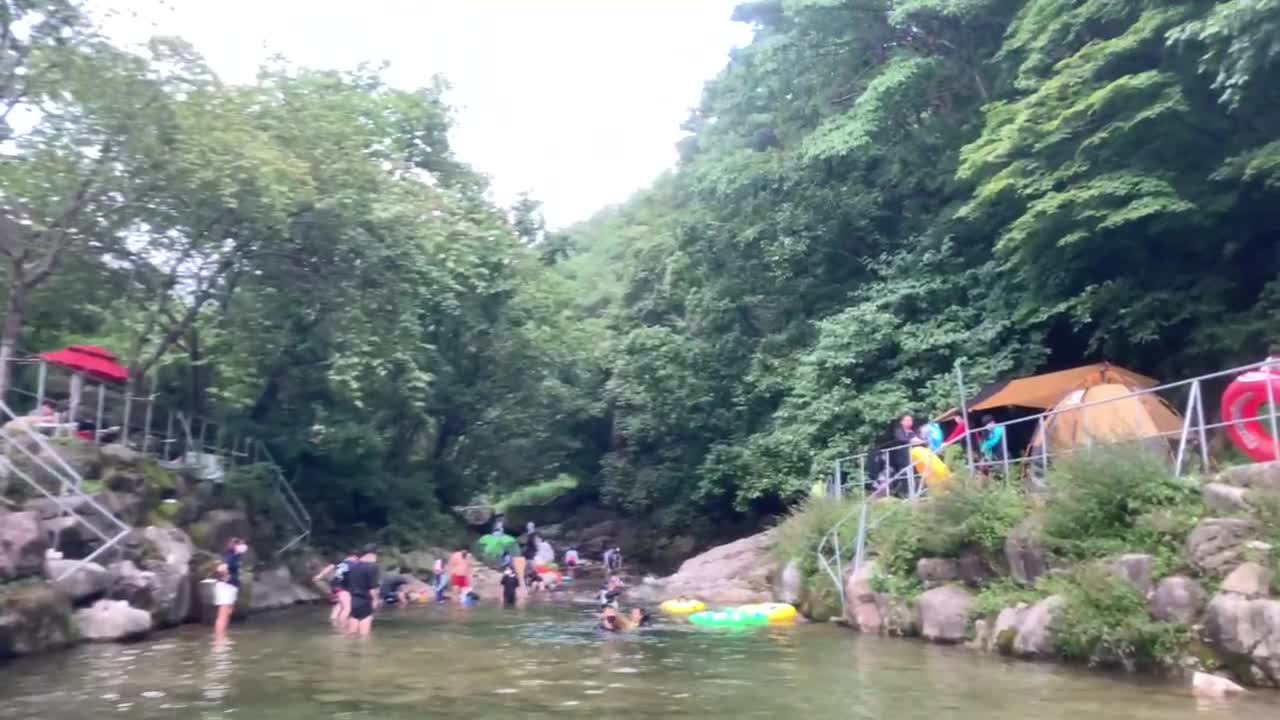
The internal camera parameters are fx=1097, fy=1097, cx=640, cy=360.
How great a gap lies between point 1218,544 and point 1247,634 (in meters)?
1.18

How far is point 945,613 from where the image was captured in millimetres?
14336

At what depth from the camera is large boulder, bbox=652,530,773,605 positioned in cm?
2270

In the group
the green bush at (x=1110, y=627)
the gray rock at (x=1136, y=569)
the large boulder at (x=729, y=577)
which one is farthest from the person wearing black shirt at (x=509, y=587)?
the gray rock at (x=1136, y=569)

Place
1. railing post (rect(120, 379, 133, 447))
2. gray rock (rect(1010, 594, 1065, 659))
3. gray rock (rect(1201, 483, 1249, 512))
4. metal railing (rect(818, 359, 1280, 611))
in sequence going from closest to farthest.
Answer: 1. gray rock (rect(1201, 483, 1249, 512))
2. gray rock (rect(1010, 594, 1065, 659))
3. metal railing (rect(818, 359, 1280, 611))
4. railing post (rect(120, 379, 133, 447))

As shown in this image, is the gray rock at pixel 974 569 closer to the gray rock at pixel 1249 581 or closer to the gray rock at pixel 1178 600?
the gray rock at pixel 1178 600

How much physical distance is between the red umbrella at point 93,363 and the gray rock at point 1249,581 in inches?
802

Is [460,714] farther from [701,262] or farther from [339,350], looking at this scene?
[701,262]

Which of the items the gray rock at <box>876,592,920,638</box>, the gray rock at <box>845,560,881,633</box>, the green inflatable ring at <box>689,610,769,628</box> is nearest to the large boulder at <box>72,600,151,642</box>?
the green inflatable ring at <box>689,610,769,628</box>

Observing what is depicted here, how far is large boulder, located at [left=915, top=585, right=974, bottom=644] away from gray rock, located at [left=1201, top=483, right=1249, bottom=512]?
357 cm

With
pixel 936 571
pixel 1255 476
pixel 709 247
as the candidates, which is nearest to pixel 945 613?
pixel 936 571

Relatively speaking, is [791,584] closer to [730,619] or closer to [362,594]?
[730,619]

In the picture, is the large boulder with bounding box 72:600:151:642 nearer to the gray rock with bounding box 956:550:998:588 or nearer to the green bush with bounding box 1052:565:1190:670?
the gray rock with bounding box 956:550:998:588

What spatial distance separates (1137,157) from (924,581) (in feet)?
29.5

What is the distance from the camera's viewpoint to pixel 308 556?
2717 cm
